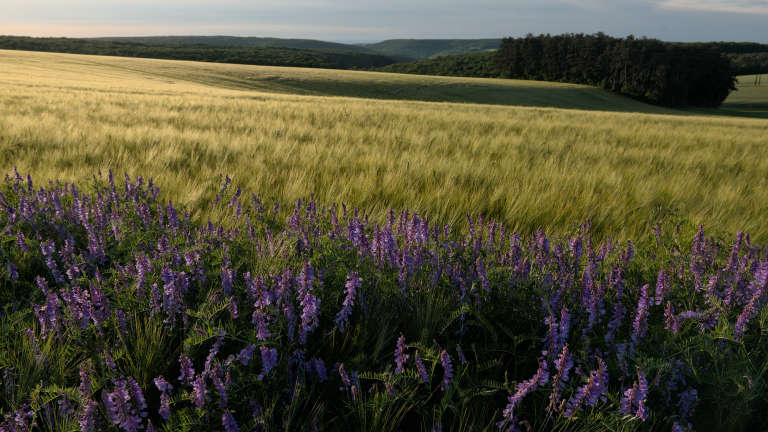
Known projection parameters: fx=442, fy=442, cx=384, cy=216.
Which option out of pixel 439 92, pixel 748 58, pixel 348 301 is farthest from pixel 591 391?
pixel 748 58

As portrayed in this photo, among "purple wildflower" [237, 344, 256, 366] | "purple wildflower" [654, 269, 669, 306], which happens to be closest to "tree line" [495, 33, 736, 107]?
"purple wildflower" [654, 269, 669, 306]

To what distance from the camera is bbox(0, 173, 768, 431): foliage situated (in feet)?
3.57

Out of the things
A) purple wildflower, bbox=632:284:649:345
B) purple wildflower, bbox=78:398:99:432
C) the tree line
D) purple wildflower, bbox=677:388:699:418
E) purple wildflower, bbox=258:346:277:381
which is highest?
the tree line

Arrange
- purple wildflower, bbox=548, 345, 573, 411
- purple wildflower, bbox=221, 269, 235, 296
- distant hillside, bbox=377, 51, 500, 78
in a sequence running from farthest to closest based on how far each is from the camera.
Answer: distant hillside, bbox=377, 51, 500, 78, purple wildflower, bbox=221, 269, 235, 296, purple wildflower, bbox=548, 345, 573, 411

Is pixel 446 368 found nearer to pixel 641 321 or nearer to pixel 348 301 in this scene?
pixel 348 301

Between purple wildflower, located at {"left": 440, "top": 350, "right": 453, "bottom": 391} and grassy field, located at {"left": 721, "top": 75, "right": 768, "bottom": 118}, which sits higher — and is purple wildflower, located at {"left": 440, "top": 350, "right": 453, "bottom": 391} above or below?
below

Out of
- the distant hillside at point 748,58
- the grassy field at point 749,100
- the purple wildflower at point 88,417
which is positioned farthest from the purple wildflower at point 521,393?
the distant hillside at point 748,58

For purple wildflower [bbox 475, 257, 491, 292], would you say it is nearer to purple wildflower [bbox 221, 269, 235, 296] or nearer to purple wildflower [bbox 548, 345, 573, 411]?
purple wildflower [bbox 548, 345, 573, 411]

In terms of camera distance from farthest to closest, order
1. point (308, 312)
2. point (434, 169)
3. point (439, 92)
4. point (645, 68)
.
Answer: point (645, 68), point (439, 92), point (434, 169), point (308, 312)

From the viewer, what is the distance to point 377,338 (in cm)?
137

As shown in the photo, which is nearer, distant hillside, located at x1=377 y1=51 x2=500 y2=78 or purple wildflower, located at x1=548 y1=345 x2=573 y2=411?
purple wildflower, located at x1=548 y1=345 x2=573 y2=411

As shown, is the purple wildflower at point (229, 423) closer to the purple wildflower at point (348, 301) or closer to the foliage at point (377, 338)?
the foliage at point (377, 338)

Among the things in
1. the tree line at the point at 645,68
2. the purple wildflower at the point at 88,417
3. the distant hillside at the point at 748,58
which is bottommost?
the purple wildflower at the point at 88,417

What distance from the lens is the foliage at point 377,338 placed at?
1089mm
